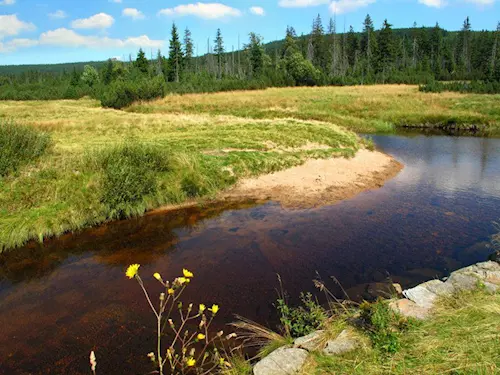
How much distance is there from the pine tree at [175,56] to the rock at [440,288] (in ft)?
209

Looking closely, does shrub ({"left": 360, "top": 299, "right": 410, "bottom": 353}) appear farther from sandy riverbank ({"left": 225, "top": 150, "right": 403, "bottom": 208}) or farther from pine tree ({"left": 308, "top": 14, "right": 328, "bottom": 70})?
pine tree ({"left": 308, "top": 14, "right": 328, "bottom": 70})

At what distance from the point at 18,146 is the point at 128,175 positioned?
4.31m

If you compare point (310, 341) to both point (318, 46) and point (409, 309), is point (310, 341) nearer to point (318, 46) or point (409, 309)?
point (409, 309)

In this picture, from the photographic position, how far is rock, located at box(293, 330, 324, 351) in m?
4.58

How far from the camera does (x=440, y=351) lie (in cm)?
376

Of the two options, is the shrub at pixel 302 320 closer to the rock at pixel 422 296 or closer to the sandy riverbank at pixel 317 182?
the rock at pixel 422 296

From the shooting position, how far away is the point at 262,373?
4.19 m

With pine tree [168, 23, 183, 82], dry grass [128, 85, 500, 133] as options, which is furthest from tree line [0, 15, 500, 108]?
dry grass [128, 85, 500, 133]

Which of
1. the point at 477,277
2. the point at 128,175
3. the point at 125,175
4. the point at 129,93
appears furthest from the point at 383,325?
the point at 129,93

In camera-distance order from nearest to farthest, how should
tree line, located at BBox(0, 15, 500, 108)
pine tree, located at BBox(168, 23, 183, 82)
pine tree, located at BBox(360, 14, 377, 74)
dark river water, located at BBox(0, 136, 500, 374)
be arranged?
dark river water, located at BBox(0, 136, 500, 374) < tree line, located at BBox(0, 15, 500, 108) < pine tree, located at BBox(168, 23, 183, 82) < pine tree, located at BBox(360, 14, 377, 74)

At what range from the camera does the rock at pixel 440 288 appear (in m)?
5.44

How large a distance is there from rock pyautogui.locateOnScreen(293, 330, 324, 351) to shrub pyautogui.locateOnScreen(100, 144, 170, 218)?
24.2 ft

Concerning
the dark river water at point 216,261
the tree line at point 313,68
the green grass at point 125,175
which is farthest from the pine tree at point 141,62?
the dark river water at point 216,261

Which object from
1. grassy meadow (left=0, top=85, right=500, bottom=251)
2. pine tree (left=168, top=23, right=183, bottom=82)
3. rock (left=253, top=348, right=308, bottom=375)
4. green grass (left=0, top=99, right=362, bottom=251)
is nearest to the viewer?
rock (left=253, top=348, right=308, bottom=375)
